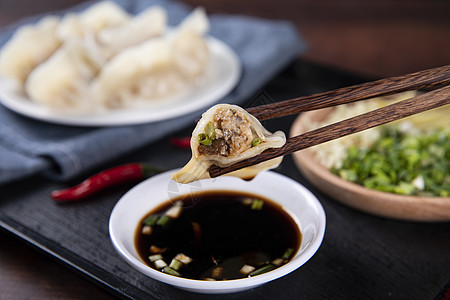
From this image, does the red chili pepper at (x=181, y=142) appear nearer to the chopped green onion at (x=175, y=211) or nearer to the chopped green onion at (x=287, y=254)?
the chopped green onion at (x=175, y=211)

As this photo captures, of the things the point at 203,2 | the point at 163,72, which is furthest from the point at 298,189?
the point at 203,2

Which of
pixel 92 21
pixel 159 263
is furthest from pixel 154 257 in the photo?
pixel 92 21

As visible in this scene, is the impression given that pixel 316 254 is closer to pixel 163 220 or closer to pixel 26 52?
pixel 163 220

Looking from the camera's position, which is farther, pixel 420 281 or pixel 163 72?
pixel 163 72

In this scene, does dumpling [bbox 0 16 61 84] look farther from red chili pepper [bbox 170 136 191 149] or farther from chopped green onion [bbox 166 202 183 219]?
chopped green onion [bbox 166 202 183 219]

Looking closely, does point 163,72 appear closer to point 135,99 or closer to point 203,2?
point 135,99

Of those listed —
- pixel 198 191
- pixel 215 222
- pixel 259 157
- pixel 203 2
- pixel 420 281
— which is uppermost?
pixel 259 157
